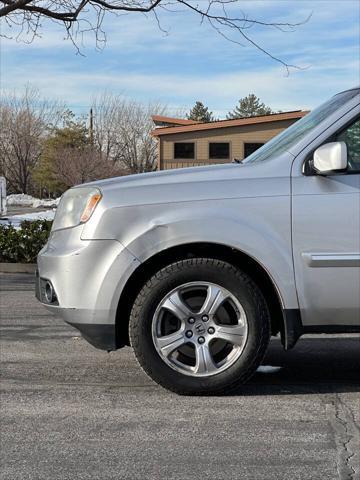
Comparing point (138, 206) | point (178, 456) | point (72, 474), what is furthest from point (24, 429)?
point (138, 206)

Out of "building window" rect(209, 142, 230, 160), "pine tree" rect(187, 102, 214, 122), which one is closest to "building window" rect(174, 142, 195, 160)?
"building window" rect(209, 142, 230, 160)

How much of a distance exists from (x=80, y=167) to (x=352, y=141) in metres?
30.8

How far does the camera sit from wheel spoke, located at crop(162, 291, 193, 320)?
14.0ft

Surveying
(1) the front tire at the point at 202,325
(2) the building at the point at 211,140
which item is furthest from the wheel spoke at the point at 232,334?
(2) the building at the point at 211,140

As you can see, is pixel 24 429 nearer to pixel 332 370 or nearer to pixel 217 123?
pixel 332 370

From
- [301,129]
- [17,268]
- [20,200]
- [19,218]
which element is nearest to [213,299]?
[301,129]

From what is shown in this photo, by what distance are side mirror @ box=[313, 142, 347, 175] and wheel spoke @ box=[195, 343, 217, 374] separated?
1.32 meters

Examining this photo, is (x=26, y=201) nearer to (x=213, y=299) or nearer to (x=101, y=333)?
(x=101, y=333)

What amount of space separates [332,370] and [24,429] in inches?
93.6

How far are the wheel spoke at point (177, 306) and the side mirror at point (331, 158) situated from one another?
46.8 inches

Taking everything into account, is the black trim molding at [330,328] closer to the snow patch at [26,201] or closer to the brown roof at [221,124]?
the brown roof at [221,124]

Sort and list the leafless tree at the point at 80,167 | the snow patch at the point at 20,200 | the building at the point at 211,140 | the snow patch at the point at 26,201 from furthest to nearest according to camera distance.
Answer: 1. the snow patch at the point at 20,200
2. the snow patch at the point at 26,201
3. the leafless tree at the point at 80,167
4. the building at the point at 211,140

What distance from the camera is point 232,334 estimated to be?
4.25m

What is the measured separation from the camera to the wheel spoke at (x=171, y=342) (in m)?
4.27
